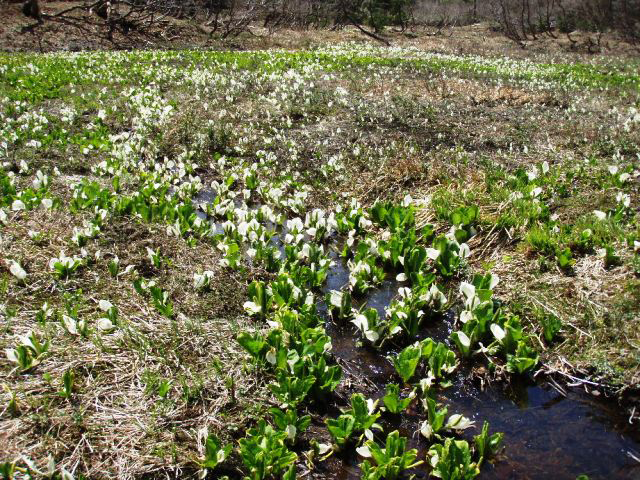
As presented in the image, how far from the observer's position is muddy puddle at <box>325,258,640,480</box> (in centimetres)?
255

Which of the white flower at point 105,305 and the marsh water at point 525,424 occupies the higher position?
the white flower at point 105,305

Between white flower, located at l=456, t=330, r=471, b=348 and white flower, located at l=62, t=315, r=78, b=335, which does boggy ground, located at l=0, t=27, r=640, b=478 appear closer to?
white flower, located at l=62, t=315, r=78, b=335

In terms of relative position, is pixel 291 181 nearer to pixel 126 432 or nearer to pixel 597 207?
pixel 597 207

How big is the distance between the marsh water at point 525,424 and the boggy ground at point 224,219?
148mm

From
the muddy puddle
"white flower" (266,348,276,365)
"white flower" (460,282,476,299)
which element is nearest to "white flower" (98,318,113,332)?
"white flower" (266,348,276,365)

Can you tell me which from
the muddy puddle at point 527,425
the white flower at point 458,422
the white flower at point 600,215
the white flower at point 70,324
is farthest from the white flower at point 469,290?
the white flower at point 70,324

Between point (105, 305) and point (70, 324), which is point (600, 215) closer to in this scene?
point (105, 305)

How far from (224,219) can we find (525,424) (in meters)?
3.98

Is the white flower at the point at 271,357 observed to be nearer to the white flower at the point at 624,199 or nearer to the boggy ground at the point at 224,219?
the boggy ground at the point at 224,219

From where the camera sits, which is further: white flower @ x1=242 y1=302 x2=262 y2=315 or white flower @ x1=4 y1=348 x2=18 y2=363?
white flower @ x1=242 y1=302 x2=262 y2=315

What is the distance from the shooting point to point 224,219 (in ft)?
18.9

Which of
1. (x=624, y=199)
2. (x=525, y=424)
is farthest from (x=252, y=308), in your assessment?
(x=624, y=199)

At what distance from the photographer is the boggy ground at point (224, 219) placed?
2.82m

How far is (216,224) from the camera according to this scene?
563 centimetres
